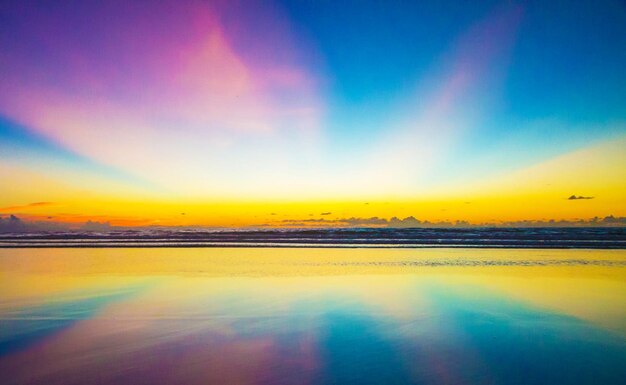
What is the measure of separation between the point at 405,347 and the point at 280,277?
242 inches

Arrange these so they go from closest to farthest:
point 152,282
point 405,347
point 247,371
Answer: point 247,371
point 405,347
point 152,282

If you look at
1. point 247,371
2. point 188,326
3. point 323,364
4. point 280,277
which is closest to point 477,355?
point 323,364

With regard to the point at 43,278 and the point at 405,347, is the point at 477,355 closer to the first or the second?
the point at 405,347

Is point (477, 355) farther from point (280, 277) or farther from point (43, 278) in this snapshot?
point (43, 278)

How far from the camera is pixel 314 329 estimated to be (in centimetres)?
584

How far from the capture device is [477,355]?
15.7 ft

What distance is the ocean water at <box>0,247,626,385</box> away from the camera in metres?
Result: 4.25

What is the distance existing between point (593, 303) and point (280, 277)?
757 cm

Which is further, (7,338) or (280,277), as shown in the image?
(280,277)

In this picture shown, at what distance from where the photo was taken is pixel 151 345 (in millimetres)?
5098

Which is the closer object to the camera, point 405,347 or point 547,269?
point 405,347

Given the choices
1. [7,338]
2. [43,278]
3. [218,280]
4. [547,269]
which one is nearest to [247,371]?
[7,338]

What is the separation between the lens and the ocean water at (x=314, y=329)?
4250mm

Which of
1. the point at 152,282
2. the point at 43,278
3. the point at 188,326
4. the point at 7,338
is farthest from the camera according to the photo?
the point at 43,278
